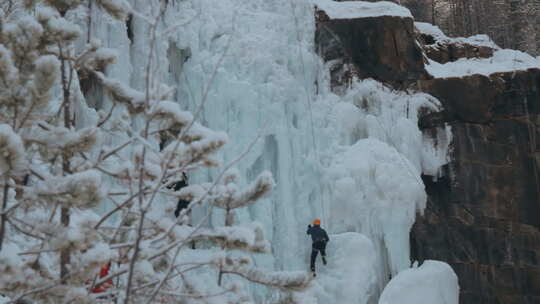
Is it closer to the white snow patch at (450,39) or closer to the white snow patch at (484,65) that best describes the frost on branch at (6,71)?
the white snow patch at (484,65)

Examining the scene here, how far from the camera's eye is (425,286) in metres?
8.38

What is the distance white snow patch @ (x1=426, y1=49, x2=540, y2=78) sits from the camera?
10.0 m

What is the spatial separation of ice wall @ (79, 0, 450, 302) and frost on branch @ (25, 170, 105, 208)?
561 cm

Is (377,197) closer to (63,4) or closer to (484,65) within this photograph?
(484,65)

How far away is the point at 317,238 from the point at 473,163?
3681mm

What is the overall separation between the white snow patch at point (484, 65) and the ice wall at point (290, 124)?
1345 millimetres

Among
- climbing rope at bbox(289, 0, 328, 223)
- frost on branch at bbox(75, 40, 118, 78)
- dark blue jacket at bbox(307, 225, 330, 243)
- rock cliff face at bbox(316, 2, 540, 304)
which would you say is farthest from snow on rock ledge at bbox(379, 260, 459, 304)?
frost on branch at bbox(75, 40, 118, 78)

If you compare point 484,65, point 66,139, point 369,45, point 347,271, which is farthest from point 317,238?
point 66,139

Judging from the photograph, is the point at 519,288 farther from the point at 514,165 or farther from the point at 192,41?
the point at 192,41

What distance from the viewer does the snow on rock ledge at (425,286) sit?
8.09m

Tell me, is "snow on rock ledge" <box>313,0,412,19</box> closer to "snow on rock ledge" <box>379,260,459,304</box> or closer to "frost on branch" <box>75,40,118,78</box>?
"snow on rock ledge" <box>379,260,459,304</box>

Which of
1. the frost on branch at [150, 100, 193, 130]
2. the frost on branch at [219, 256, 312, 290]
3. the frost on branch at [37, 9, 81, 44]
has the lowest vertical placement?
the frost on branch at [219, 256, 312, 290]

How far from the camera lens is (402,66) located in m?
9.88

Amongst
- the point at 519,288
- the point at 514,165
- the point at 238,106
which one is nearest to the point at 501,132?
the point at 514,165
